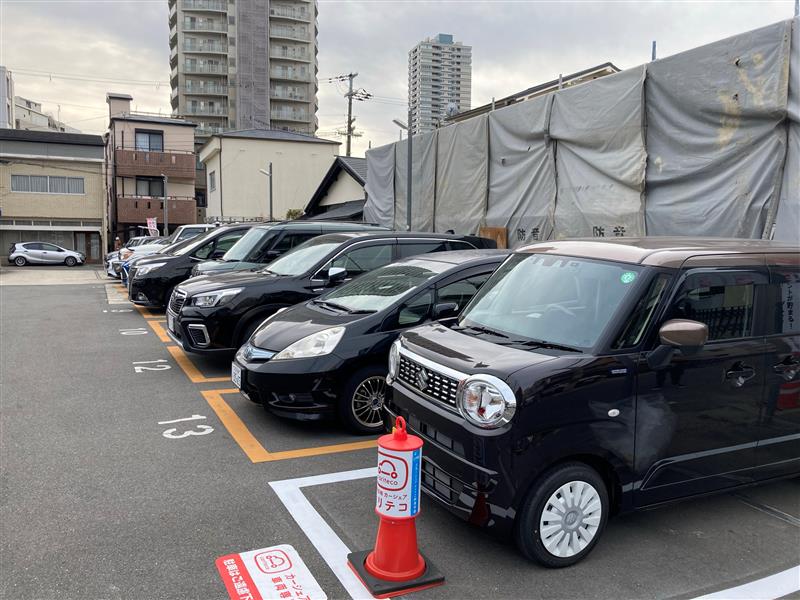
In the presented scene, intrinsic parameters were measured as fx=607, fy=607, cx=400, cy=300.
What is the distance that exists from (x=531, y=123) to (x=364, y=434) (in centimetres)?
700

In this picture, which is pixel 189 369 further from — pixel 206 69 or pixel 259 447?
pixel 206 69

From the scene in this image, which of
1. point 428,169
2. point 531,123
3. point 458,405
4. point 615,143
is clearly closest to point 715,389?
point 458,405

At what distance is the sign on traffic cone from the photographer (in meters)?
2.98

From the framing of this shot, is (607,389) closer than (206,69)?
Yes

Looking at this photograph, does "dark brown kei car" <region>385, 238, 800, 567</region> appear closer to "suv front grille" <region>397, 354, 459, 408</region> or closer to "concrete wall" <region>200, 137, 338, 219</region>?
"suv front grille" <region>397, 354, 459, 408</region>

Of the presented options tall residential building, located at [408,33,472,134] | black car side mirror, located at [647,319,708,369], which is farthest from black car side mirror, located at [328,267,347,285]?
tall residential building, located at [408,33,472,134]

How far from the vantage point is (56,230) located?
1526 inches

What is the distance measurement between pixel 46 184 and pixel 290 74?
3312cm

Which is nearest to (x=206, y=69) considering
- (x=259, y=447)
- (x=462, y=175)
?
(x=462, y=175)

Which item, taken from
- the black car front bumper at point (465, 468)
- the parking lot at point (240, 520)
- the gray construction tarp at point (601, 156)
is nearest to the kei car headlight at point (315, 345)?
the parking lot at point (240, 520)

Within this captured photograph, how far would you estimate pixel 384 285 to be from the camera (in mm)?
5758

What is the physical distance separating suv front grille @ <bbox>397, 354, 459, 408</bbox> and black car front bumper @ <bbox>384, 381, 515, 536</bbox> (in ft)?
0.16

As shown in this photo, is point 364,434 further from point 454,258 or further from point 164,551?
point 164,551

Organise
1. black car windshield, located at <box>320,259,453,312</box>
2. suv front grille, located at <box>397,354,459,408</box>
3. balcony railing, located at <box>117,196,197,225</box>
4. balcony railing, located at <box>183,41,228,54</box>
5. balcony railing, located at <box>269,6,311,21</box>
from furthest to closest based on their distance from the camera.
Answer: balcony railing, located at <box>269,6,311,21</box>
balcony railing, located at <box>183,41,228,54</box>
balcony railing, located at <box>117,196,197,225</box>
black car windshield, located at <box>320,259,453,312</box>
suv front grille, located at <box>397,354,459,408</box>
